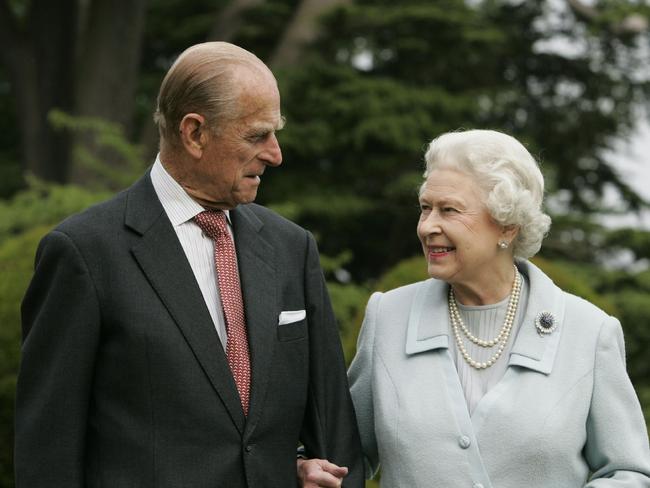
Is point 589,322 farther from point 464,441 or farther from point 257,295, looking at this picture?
point 257,295

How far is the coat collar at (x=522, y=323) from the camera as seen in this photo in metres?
3.46

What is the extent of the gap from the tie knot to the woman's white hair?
682 millimetres

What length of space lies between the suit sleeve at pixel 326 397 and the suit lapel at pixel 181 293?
33cm

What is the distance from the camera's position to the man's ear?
3225 millimetres

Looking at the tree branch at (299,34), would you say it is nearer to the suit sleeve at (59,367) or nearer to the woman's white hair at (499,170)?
the woman's white hair at (499,170)

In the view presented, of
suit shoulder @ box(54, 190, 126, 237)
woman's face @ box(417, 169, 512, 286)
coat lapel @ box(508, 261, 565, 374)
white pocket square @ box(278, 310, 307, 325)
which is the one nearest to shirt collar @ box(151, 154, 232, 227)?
suit shoulder @ box(54, 190, 126, 237)

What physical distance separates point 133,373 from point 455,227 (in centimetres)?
106

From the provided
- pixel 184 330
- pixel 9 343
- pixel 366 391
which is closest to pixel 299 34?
pixel 9 343

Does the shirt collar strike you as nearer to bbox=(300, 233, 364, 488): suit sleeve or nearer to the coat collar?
bbox=(300, 233, 364, 488): suit sleeve

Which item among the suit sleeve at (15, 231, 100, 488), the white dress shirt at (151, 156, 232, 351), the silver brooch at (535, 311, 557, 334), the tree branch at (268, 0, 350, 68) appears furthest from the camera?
the tree branch at (268, 0, 350, 68)

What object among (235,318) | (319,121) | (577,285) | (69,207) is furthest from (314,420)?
(319,121)

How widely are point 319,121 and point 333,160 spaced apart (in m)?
0.56

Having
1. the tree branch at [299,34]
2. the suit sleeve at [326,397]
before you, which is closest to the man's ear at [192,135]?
the suit sleeve at [326,397]

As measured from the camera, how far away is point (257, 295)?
3.33m
